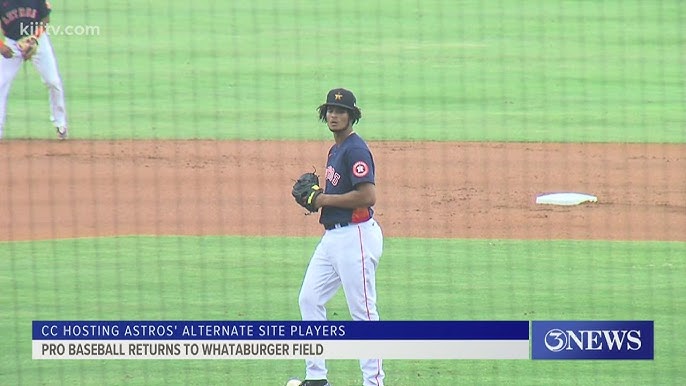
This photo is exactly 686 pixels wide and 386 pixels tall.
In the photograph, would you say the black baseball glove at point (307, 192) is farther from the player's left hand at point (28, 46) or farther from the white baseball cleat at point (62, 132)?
the white baseball cleat at point (62, 132)

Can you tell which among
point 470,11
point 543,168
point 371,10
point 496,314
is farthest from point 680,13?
point 496,314

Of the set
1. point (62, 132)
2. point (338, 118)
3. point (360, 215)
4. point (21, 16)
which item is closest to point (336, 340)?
point (360, 215)

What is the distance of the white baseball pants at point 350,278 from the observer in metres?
6.99

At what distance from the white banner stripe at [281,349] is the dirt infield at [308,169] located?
374 cm

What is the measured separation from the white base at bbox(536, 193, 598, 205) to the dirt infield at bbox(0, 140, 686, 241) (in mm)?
124

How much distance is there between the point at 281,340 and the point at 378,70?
1347cm

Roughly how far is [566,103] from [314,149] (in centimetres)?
488

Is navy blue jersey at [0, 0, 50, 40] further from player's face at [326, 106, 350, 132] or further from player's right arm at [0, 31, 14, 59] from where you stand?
player's face at [326, 106, 350, 132]

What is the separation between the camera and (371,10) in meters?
25.2

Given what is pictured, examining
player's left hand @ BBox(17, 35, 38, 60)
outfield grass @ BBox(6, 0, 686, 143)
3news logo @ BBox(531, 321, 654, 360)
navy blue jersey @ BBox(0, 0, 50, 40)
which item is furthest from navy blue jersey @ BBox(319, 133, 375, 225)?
outfield grass @ BBox(6, 0, 686, 143)

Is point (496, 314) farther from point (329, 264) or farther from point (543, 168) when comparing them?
point (543, 168)

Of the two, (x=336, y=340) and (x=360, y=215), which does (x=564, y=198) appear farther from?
(x=336, y=340)

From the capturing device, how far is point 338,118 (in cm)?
710

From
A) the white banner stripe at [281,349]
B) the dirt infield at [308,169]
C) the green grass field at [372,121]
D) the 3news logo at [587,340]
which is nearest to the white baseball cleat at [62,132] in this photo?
the dirt infield at [308,169]
